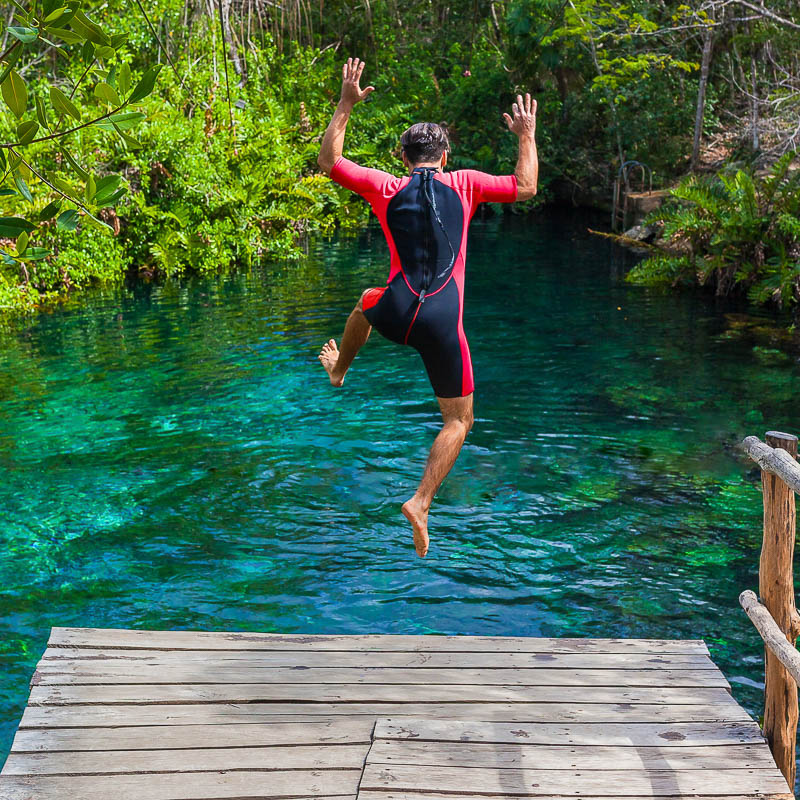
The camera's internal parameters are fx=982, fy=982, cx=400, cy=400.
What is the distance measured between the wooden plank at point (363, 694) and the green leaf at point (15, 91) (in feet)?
9.45

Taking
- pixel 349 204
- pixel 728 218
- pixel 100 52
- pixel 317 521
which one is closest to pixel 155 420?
pixel 317 521

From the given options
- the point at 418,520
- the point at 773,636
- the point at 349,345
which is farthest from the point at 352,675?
the point at 773,636

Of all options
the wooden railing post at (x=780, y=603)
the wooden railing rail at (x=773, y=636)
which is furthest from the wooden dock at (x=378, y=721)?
the wooden railing rail at (x=773, y=636)

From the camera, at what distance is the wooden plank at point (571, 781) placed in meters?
3.94

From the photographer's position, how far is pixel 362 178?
16.2 ft

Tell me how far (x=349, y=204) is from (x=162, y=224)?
10.2 metres

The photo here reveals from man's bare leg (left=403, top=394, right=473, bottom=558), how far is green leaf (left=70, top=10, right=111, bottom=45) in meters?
2.62

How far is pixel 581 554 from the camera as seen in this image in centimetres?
805

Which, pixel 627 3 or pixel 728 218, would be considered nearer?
pixel 728 218

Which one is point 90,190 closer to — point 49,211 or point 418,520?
point 49,211

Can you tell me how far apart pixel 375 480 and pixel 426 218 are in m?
5.24

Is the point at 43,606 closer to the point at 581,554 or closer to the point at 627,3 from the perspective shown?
the point at 581,554

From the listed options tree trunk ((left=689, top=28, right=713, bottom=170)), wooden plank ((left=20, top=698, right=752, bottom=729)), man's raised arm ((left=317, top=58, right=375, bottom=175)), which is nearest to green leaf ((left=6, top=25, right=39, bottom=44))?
man's raised arm ((left=317, top=58, right=375, bottom=175))

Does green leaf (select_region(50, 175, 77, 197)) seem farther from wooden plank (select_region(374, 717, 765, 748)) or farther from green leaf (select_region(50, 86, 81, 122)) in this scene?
wooden plank (select_region(374, 717, 765, 748))
